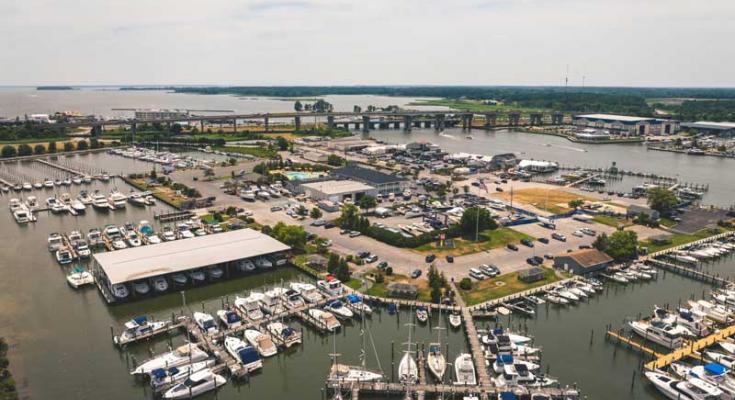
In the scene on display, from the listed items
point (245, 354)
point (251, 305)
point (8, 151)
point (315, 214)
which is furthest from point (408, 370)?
point (8, 151)

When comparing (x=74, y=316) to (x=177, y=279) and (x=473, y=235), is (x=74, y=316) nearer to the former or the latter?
(x=177, y=279)

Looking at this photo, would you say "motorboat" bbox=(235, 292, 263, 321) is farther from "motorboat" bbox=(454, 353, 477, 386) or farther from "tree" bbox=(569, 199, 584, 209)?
"tree" bbox=(569, 199, 584, 209)

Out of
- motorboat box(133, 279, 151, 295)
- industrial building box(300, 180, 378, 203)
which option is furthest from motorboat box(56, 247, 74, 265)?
industrial building box(300, 180, 378, 203)

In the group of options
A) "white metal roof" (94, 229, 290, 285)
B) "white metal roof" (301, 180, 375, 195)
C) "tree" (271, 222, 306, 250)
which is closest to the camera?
"white metal roof" (94, 229, 290, 285)

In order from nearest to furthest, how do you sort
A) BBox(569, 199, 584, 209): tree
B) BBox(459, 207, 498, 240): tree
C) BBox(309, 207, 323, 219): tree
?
1. BBox(459, 207, 498, 240): tree
2. BBox(309, 207, 323, 219): tree
3. BBox(569, 199, 584, 209): tree

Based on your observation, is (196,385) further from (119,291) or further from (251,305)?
(119,291)

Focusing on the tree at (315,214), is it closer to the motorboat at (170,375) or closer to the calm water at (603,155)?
the motorboat at (170,375)

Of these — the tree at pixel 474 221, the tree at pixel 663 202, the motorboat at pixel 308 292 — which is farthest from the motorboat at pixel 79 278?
the tree at pixel 663 202
